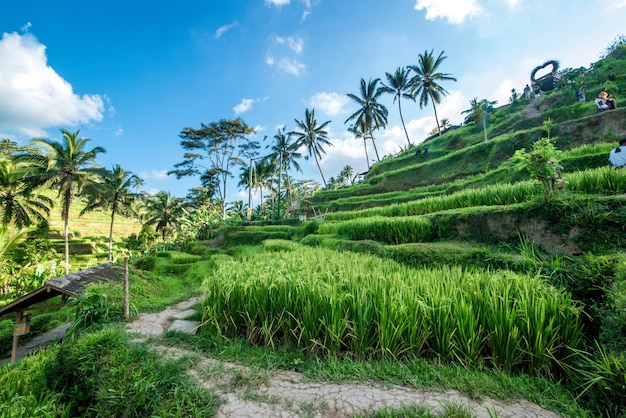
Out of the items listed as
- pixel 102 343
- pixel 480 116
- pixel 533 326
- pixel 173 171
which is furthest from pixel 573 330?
pixel 173 171

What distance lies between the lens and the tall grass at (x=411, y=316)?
259 cm

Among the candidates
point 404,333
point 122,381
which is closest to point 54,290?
point 122,381

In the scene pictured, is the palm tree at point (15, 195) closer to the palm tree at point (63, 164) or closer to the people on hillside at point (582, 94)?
the palm tree at point (63, 164)

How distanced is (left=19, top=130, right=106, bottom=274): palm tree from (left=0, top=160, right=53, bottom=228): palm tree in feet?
2.00

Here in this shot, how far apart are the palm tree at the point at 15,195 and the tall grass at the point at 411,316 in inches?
794

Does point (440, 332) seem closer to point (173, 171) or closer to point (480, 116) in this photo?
point (480, 116)

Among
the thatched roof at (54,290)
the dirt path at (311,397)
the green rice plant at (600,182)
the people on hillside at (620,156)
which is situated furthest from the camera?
the thatched roof at (54,290)

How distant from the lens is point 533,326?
258 cm

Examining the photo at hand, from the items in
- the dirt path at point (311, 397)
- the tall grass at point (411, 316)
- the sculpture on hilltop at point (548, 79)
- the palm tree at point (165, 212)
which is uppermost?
the sculpture on hilltop at point (548, 79)

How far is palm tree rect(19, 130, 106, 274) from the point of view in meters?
15.8

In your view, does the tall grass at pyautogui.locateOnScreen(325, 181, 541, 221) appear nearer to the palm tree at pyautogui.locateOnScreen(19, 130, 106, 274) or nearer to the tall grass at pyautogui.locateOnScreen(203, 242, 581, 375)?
the tall grass at pyautogui.locateOnScreen(203, 242, 581, 375)

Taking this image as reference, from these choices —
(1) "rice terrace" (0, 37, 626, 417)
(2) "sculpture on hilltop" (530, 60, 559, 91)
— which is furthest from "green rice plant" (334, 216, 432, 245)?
(2) "sculpture on hilltop" (530, 60, 559, 91)

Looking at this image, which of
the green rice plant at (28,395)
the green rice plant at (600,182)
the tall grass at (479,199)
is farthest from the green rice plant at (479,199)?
the green rice plant at (28,395)

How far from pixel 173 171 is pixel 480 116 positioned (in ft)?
104
